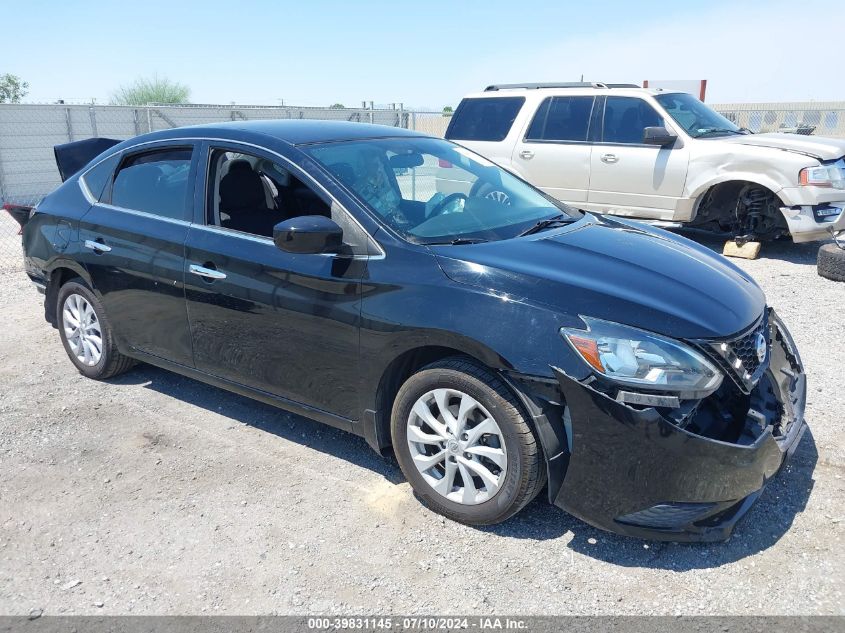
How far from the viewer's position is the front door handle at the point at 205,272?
389cm

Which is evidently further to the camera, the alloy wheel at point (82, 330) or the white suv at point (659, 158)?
the white suv at point (659, 158)

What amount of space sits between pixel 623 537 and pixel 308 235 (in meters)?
1.98

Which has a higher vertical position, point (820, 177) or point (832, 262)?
point (820, 177)

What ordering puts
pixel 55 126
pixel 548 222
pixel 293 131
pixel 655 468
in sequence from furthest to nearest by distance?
1. pixel 55 126
2. pixel 293 131
3. pixel 548 222
4. pixel 655 468

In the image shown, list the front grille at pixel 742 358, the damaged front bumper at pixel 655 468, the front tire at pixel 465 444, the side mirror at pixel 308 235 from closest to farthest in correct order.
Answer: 1. the damaged front bumper at pixel 655 468
2. the front grille at pixel 742 358
3. the front tire at pixel 465 444
4. the side mirror at pixel 308 235

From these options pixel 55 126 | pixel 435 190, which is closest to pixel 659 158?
pixel 435 190

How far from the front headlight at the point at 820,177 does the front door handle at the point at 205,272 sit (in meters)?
6.88

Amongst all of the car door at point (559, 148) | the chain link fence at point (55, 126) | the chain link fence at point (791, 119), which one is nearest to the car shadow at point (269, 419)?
the car door at point (559, 148)

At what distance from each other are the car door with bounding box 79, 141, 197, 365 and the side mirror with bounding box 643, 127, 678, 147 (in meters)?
6.11

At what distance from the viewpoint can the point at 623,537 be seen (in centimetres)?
321

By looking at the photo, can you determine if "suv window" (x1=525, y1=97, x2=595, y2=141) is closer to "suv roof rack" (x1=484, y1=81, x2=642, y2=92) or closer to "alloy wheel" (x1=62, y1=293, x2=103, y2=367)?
"suv roof rack" (x1=484, y1=81, x2=642, y2=92)

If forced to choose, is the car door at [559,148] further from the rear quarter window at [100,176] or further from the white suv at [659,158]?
the rear quarter window at [100,176]

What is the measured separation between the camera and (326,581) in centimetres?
294

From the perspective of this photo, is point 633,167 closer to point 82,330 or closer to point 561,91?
point 561,91
